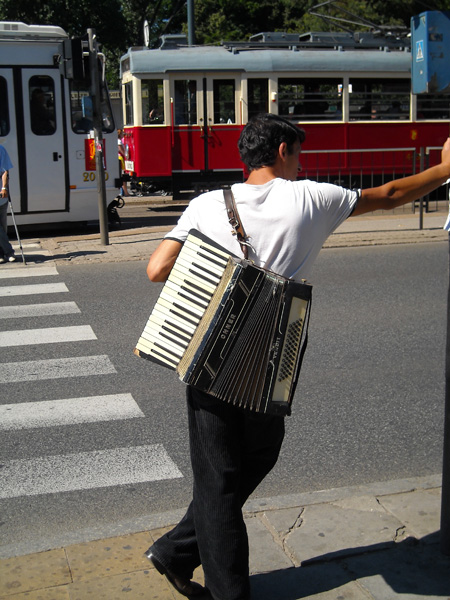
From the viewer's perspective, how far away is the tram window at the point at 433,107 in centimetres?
1888

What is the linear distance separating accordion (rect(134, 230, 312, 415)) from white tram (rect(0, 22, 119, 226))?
37.7 feet

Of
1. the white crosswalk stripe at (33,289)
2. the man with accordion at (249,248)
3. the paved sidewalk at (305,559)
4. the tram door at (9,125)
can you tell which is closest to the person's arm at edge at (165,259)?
the man with accordion at (249,248)

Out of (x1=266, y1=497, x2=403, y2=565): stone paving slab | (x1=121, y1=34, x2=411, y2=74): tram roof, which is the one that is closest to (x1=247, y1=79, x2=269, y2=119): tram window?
(x1=121, y1=34, x2=411, y2=74): tram roof

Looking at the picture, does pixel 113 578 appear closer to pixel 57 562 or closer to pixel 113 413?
pixel 57 562

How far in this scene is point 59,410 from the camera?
569cm

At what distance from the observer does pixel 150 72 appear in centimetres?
1798

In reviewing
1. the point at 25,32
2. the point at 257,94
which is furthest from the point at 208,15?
the point at 25,32

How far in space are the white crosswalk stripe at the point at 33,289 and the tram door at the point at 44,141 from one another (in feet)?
14.3

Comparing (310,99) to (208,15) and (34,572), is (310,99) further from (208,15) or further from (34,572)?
(208,15)

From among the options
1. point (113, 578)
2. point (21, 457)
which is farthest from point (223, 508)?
point (21, 457)

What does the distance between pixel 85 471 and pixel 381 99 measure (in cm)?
1582

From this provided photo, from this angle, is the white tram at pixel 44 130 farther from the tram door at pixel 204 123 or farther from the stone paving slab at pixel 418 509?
the stone paving slab at pixel 418 509

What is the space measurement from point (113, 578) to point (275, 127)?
6.53ft

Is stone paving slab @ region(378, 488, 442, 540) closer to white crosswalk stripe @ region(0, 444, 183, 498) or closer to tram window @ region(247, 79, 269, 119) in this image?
white crosswalk stripe @ region(0, 444, 183, 498)
